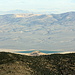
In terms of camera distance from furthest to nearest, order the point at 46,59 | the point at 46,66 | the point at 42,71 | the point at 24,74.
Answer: the point at 46,59 → the point at 46,66 → the point at 42,71 → the point at 24,74

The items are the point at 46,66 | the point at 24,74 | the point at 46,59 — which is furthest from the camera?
the point at 46,59

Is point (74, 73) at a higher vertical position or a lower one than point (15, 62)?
lower

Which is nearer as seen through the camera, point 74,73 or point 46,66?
point 74,73

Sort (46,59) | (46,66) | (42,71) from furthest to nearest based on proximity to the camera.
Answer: (46,59) → (46,66) → (42,71)

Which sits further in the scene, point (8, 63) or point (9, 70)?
point (8, 63)

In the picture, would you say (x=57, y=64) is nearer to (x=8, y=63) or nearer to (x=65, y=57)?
(x=65, y=57)

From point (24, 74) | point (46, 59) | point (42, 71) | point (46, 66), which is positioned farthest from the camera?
point (46, 59)

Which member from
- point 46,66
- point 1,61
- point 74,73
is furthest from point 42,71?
point 1,61

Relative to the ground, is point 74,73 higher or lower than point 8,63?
Result: lower

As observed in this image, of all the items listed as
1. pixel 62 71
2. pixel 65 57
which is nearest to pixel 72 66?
pixel 62 71

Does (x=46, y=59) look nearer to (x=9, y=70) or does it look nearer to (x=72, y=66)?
(x=72, y=66)
